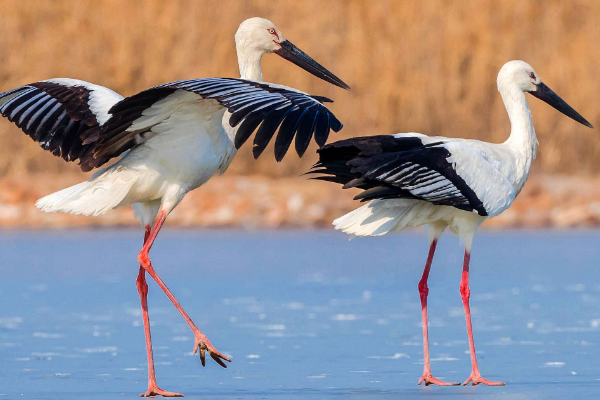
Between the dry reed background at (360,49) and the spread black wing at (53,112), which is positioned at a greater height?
the dry reed background at (360,49)

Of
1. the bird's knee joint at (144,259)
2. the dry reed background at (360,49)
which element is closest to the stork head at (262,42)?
the bird's knee joint at (144,259)

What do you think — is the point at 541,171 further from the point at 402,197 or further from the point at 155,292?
the point at 402,197

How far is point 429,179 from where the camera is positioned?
283 inches

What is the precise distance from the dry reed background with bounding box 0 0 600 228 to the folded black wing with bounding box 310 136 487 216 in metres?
18.9

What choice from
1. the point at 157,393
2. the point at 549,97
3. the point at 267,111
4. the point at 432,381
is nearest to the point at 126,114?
the point at 267,111

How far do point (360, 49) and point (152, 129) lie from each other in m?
21.3

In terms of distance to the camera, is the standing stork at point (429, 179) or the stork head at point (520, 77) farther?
the stork head at point (520, 77)

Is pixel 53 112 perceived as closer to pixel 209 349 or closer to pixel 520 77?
pixel 209 349

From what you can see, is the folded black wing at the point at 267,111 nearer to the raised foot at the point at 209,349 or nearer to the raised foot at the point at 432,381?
the raised foot at the point at 209,349

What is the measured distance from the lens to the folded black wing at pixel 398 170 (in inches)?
277

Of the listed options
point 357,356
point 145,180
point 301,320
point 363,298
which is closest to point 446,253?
point 363,298

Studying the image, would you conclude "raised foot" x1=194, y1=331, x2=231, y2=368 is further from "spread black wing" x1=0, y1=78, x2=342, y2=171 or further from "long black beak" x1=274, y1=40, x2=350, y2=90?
"long black beak" x1=274, y1=40, x2=350, y2=90

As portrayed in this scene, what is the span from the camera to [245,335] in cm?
892

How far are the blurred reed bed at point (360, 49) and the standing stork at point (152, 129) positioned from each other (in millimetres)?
18664
